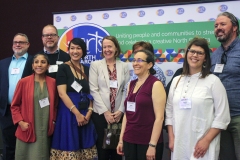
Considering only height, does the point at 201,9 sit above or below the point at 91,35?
above

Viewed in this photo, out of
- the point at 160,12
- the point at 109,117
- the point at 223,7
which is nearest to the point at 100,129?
the point at 109,117

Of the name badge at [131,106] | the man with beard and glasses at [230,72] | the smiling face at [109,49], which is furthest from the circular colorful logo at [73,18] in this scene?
the man with beard and glasses at [230,72]

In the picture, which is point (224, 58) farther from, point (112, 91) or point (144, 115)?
point (112, 91)

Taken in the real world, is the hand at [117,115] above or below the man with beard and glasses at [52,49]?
below

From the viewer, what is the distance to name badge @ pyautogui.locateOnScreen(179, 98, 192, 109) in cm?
202

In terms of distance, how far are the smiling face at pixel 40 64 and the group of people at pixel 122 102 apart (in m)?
0.01

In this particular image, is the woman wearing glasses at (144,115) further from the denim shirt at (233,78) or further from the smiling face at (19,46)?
the smiling face at (19,46)

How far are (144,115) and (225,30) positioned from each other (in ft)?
3.73

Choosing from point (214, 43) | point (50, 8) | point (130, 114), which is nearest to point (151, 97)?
point (130, 114)

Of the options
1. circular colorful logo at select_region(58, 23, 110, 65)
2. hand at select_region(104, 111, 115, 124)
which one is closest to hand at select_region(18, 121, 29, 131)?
hand at select_region(104, 111, 115, 124)

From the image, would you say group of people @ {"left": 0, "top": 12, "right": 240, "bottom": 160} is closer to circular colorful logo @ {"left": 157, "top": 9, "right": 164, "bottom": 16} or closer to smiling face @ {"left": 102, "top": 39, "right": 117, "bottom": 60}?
smiling face @ {"left": 102, "top": 39, "right": 117, "bottom": 60}

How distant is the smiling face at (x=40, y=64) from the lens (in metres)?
2.71

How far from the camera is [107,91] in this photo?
2879 mm

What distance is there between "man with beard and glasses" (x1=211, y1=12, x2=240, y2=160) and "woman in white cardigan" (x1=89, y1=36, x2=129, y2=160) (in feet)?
3.46
